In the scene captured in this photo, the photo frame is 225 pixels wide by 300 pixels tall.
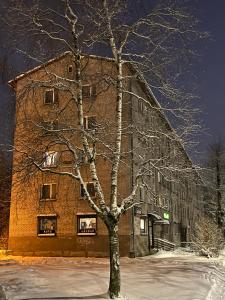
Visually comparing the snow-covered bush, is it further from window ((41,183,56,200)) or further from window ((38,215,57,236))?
window ((41,183,56,200))

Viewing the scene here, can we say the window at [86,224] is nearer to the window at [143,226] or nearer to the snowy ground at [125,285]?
the window at [143,226]

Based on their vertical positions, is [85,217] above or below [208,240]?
above

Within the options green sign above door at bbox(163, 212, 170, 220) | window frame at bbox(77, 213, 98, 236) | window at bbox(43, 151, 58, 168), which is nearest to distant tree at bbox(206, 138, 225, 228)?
green sign above door at bbox(163, 212, 170, 220)

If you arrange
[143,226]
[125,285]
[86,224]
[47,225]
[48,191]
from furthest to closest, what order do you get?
1. [143,226]
2. [48,191]
3. [47,225]
4. [86,224]
5. [125,285]

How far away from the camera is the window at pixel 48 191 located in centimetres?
3522

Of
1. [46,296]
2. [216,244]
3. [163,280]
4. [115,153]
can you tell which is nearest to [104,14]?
[115,153]

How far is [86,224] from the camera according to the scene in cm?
3388

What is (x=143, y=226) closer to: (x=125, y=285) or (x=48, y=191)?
(x=48, y=191)

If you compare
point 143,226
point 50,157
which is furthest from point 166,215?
point 50,157

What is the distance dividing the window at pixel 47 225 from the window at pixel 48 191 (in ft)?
5.03

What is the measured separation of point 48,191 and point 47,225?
261cm

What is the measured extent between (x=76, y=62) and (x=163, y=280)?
922cm

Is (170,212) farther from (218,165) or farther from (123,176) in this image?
(123,176)

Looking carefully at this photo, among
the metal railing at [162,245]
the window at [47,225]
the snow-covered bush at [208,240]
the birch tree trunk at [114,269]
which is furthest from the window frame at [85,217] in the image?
the birch tree trunk at [114,269]
